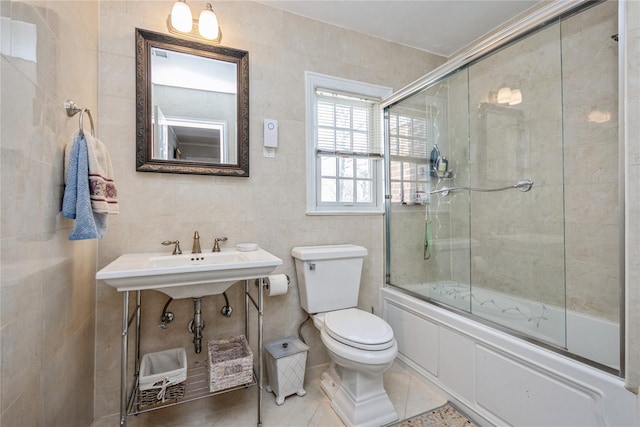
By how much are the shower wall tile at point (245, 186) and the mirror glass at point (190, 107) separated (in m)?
0.06

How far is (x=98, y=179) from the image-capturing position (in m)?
1.15

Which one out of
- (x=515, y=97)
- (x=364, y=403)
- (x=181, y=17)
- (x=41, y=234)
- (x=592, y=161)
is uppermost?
(x=181, y=17)

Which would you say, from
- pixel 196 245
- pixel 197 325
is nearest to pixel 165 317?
pixel 197 325

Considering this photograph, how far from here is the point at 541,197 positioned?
1.72 meters

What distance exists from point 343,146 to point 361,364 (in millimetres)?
1434

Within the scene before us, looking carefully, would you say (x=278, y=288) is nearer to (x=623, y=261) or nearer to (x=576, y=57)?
(x=623, y=261)

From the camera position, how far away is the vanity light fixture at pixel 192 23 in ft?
5.05

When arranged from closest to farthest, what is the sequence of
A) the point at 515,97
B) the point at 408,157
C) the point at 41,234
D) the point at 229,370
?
the point at 41,234, the point at 229,370, the point at 515,97, the point at 408,157

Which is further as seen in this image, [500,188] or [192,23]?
[500,188]

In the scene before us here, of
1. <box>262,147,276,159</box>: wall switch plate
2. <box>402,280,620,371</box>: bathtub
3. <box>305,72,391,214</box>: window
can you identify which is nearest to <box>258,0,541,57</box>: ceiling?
<box>305,72,391,214</box>: window

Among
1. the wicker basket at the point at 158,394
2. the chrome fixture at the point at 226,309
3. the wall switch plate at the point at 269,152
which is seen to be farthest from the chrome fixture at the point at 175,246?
the wall switch plate at the point at 269,152

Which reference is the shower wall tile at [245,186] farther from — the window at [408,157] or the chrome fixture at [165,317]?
the window at [408,157]

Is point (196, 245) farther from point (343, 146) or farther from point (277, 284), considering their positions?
point (343, 146)

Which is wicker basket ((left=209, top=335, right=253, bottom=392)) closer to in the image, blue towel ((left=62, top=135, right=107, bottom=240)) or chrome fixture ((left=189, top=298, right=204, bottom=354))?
chrome fixture ((left=189, top=298, right=204, bottom=354))
